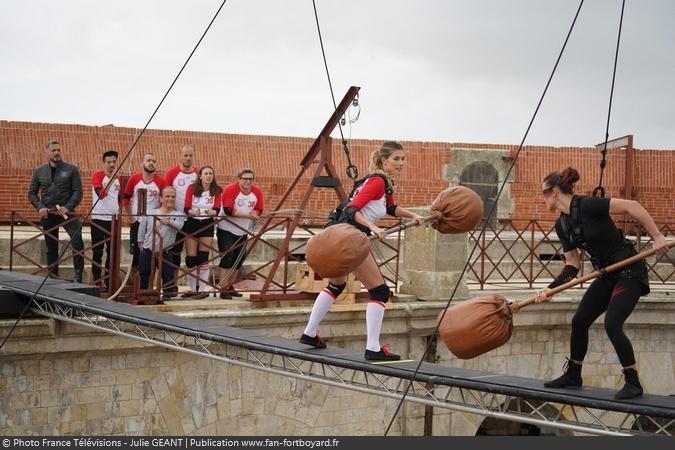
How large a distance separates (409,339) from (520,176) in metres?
8.20

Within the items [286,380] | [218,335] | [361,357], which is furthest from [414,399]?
[286,380]

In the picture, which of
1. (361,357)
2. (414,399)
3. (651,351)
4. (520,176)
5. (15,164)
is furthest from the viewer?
(520,176)

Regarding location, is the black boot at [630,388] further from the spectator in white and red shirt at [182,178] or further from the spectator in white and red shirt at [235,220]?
the spectator in white and red shirt at [182,178]

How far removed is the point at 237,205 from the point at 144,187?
1.08 meters

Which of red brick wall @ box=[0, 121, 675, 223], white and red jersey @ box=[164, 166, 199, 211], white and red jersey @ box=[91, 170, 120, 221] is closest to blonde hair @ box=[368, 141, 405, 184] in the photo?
white and red jersey @ box=[164, 166, 199, 211]

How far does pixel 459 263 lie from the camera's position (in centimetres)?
1321

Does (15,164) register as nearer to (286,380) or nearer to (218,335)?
(286,380)

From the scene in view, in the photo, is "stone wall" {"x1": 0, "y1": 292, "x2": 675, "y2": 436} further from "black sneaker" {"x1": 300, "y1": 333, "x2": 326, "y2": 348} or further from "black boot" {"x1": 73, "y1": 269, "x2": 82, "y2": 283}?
"black sneaker" {"x1": 300, "y1": 333, "x2": 326, "y2": 348}

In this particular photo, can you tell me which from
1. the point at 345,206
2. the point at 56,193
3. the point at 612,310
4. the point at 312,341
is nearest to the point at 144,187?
the point at 56,193

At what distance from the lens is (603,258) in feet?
24.5

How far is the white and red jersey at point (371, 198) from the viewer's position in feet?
Answer: 27.7

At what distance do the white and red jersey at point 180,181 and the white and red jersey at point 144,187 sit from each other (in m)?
0.12

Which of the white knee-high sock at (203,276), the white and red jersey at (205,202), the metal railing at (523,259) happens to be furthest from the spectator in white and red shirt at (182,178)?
the metal railing at (523,259)

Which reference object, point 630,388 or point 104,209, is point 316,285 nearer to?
point 104,209
